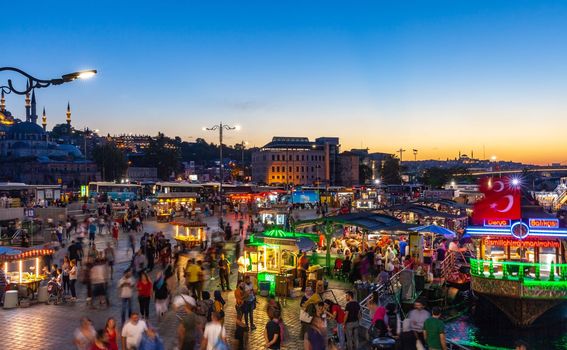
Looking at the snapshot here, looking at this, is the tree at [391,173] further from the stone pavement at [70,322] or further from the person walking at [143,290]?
the person walking at [143,290]

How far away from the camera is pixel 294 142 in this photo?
14825 centimetres

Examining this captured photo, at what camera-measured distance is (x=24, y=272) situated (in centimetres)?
1941

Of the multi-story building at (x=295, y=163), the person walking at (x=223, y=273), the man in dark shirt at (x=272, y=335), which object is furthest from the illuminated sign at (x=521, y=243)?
the multi-story building at (x=295, y=163)

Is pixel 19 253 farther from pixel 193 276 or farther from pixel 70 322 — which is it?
pixel 193 276

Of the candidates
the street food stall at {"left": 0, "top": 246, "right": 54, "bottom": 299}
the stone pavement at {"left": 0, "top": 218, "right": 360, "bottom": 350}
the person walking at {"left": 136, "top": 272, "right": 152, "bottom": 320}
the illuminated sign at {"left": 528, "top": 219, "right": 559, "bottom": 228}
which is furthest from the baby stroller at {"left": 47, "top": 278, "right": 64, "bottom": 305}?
the illuminated sign at {"left": 528, "top": 219, "right": 559, "bottom": 228}

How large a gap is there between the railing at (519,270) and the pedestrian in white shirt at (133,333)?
11932mm

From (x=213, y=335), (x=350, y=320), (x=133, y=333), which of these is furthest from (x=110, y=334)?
(x=350, y=320)

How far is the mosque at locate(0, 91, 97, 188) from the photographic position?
379 ft

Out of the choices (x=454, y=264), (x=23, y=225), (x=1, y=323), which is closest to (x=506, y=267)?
(x=454, y=264)

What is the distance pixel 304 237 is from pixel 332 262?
4829 millimetres

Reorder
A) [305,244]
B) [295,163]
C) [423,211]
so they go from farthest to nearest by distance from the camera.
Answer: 1. [295,163]
2. [423,211]
3. [305,244]

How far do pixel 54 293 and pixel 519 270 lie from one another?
14.4 meters

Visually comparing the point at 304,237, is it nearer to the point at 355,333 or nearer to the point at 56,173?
the point at 355,333

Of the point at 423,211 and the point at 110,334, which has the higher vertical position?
the point at 423,211
